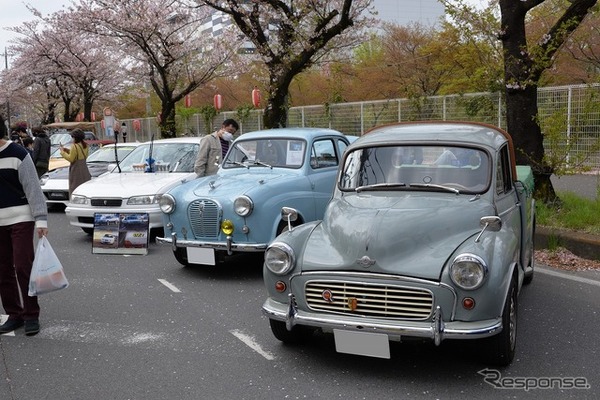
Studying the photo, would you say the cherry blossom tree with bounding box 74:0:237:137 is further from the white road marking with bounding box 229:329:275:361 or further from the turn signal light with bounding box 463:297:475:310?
the turn signal light with bounding box 463:297:475:310

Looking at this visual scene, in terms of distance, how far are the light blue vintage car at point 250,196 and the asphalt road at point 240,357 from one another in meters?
0.61

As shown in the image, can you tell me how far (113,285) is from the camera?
680 centimetres

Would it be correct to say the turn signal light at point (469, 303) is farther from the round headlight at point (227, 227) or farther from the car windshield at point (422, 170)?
the round headlight at point (227, 227)

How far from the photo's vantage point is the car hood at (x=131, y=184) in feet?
29.2

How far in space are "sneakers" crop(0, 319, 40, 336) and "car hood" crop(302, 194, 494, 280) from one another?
255 centimetres

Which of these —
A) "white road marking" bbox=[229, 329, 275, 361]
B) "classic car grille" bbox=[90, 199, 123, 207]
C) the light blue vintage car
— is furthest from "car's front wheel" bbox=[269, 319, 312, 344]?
"classic car grille" bbox=[90, 199, 123, 207]

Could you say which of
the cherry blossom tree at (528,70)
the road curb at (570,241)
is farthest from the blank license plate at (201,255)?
the cherry blossom tree at (528,70)

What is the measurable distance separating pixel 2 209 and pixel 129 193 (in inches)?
151

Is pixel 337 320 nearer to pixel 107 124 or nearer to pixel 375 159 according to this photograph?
pixel 375 159

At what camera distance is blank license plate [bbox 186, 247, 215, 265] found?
6785 millimetres

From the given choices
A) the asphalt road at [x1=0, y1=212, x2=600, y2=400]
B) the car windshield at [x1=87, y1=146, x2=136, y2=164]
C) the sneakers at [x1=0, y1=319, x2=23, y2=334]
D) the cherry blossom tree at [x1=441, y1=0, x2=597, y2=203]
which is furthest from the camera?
the car windshield at [x1=87, y1=146, x2=136, y2=164]

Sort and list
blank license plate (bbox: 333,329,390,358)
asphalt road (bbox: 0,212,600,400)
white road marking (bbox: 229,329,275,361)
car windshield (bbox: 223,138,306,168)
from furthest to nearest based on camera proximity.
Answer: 1. car windshield (bbox: 223,138,306,168)
2. white road marking (bbox: 229,329,275,361)
3. asphalt road (bbox: 0,212,600,400)
4. blank license plate (bbox: 333,329,390,358)

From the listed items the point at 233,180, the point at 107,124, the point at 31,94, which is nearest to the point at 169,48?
the point at 107,124

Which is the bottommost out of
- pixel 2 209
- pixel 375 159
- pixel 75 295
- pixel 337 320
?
pixel 75 295
